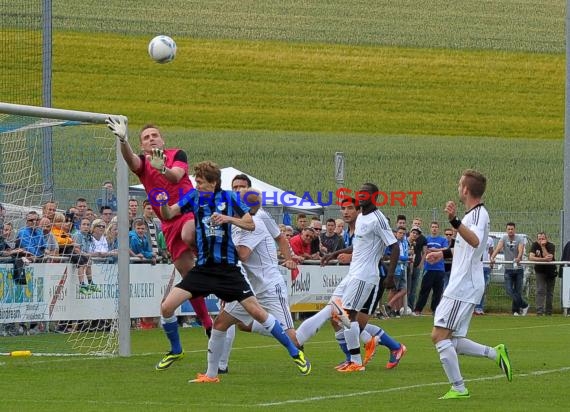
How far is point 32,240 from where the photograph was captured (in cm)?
1842

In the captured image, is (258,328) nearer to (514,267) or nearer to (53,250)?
(53,250)

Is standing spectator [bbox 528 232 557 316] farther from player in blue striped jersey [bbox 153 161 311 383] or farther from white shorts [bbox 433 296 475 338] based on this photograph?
white shorts [bbox 433 296 475 338]

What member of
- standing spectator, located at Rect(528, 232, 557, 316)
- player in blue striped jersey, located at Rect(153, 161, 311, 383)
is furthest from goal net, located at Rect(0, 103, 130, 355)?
standing spectator, located at Rect(528, 232, 557, 316)

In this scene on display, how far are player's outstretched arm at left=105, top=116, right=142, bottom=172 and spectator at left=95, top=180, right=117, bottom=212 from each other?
358 cm

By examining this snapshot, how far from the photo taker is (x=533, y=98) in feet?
157

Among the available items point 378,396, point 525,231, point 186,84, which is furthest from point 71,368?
point 186,84

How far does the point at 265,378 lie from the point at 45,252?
5.95 metres

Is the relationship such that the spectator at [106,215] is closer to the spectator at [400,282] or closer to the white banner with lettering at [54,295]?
the white banner with lettering at [54,295]

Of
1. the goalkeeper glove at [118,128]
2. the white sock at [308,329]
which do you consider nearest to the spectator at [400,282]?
the white sock at [308,329]

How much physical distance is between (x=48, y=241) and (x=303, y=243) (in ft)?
29.5

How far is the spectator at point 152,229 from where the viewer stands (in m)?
22.8

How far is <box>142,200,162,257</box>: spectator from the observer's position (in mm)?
22766

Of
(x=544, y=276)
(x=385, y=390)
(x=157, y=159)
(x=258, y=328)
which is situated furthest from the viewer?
(x=544, y=276)

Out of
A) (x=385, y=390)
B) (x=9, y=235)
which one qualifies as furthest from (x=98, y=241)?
(x=385, y=390)
